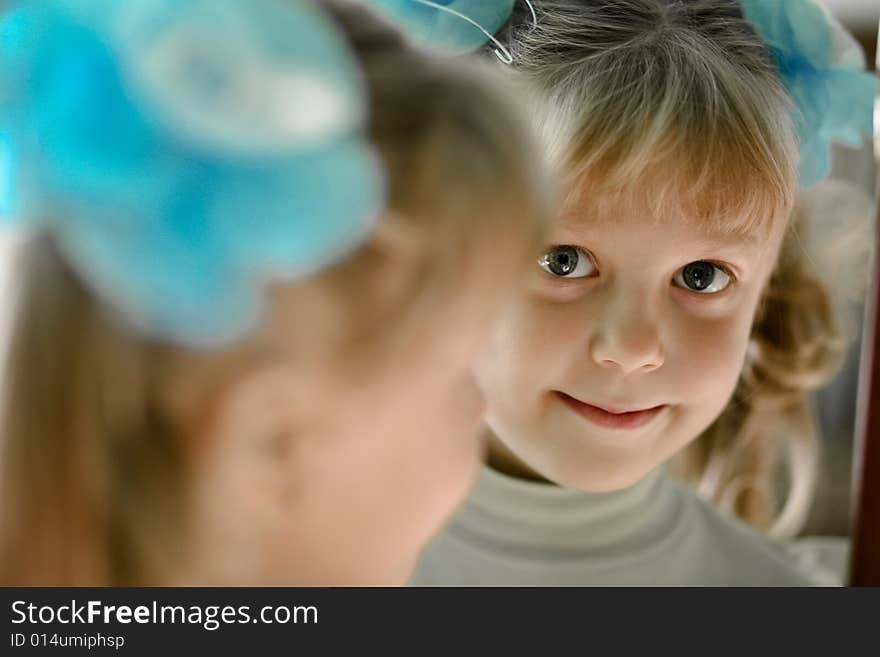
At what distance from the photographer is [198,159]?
21.2 inches

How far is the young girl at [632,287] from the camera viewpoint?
0.67 metres

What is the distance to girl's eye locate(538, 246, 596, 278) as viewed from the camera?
68 cm

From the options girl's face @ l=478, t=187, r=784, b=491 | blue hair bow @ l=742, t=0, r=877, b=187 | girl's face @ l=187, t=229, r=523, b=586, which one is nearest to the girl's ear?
girl's face @ l=187, t=229, r=523, b=586

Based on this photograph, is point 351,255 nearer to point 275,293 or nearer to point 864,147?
point 275,293

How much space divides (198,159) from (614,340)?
29 cm

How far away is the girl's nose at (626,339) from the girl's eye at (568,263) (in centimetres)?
3

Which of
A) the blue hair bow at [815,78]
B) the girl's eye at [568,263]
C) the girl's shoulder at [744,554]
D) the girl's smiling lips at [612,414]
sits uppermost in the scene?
the blue hair bow at [815,78]

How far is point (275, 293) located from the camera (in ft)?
1.78

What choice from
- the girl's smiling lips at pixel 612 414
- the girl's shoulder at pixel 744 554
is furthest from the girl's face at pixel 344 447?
the girl's shoulder at pixel 744 554

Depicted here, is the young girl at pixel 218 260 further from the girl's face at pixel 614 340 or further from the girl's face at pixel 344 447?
the girl's face at pixel 614 340

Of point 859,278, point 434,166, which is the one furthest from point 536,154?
point 859,278

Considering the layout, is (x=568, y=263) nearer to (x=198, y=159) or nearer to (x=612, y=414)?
(x=612, y=414)

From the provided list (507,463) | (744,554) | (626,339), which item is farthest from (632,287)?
(744,554)
